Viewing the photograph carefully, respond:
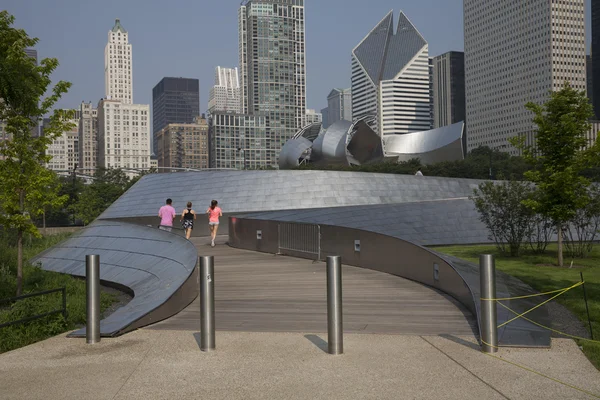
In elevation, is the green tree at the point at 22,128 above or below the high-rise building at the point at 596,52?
below

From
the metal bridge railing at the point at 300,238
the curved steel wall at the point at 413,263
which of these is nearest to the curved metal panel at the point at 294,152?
the curved steel wall at the point at 413,263

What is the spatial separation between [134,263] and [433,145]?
69.9 metres

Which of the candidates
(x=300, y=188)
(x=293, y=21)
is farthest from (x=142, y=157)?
(x=300, y=188)

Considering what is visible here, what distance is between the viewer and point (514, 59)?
484 feet

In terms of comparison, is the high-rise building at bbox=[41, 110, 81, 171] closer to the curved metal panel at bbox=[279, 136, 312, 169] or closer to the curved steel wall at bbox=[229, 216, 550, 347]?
the curved metal panel at bbox=[279, 136, 312, 169]

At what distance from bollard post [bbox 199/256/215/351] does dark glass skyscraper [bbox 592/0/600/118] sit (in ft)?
550

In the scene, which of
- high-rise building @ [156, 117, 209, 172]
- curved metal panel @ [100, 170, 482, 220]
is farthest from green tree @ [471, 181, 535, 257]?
high-rise building @ [156, 117, 209, 172]

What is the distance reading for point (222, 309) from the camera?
27.2ft

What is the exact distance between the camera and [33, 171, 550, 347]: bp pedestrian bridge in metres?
7.23

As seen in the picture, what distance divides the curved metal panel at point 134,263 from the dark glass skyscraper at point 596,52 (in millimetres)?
159683

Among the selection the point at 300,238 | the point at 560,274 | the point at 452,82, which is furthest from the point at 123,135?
the point at 560,274

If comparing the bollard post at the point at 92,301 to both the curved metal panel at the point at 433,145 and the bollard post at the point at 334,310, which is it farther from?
the curved metal panel at the point at 433,145

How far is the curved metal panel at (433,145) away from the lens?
76562 millimetres

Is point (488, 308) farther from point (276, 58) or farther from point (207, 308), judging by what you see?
point (276, 58)
